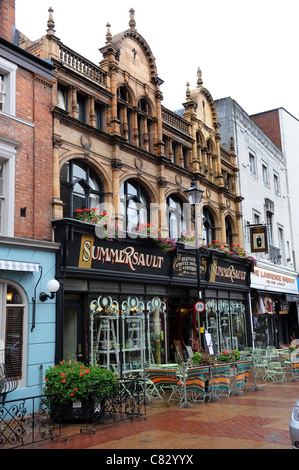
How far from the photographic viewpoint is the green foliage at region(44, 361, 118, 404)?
9750 millimetres

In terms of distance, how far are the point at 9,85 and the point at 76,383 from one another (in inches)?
323

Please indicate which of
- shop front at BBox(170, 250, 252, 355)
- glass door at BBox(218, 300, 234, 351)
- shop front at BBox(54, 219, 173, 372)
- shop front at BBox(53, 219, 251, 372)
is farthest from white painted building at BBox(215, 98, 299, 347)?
shop front at BBox(54, 219, 173, 372)

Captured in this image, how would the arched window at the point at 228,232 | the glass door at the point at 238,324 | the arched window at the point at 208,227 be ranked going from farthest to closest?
1. the arched window at the point at 228,232
2. the arched window at the point at 208,227
3. the glass door at the point at 238,324

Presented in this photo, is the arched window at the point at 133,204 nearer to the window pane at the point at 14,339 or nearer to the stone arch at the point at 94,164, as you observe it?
the stone arch at the point at 94,164

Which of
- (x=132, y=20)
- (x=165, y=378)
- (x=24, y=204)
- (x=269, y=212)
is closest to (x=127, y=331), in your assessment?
(x=165, y=378)

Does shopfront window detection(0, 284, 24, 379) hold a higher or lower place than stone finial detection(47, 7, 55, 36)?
lower

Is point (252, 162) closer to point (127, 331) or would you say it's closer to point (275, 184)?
point (275, 184)

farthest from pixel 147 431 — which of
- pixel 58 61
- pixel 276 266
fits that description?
pixel 276 266

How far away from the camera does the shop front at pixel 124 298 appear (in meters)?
13.7

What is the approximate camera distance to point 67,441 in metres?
8.55

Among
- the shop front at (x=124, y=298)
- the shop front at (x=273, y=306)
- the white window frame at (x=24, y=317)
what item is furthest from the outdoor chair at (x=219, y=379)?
the shop front at (x=273, y=306)

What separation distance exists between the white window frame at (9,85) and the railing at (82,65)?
233 centimetres

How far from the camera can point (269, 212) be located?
32.3 meters

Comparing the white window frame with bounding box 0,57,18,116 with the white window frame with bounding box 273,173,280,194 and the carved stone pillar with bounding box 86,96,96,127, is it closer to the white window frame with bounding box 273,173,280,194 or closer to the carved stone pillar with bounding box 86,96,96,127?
the carved stone pillar with bounding box 86,96,96,127
